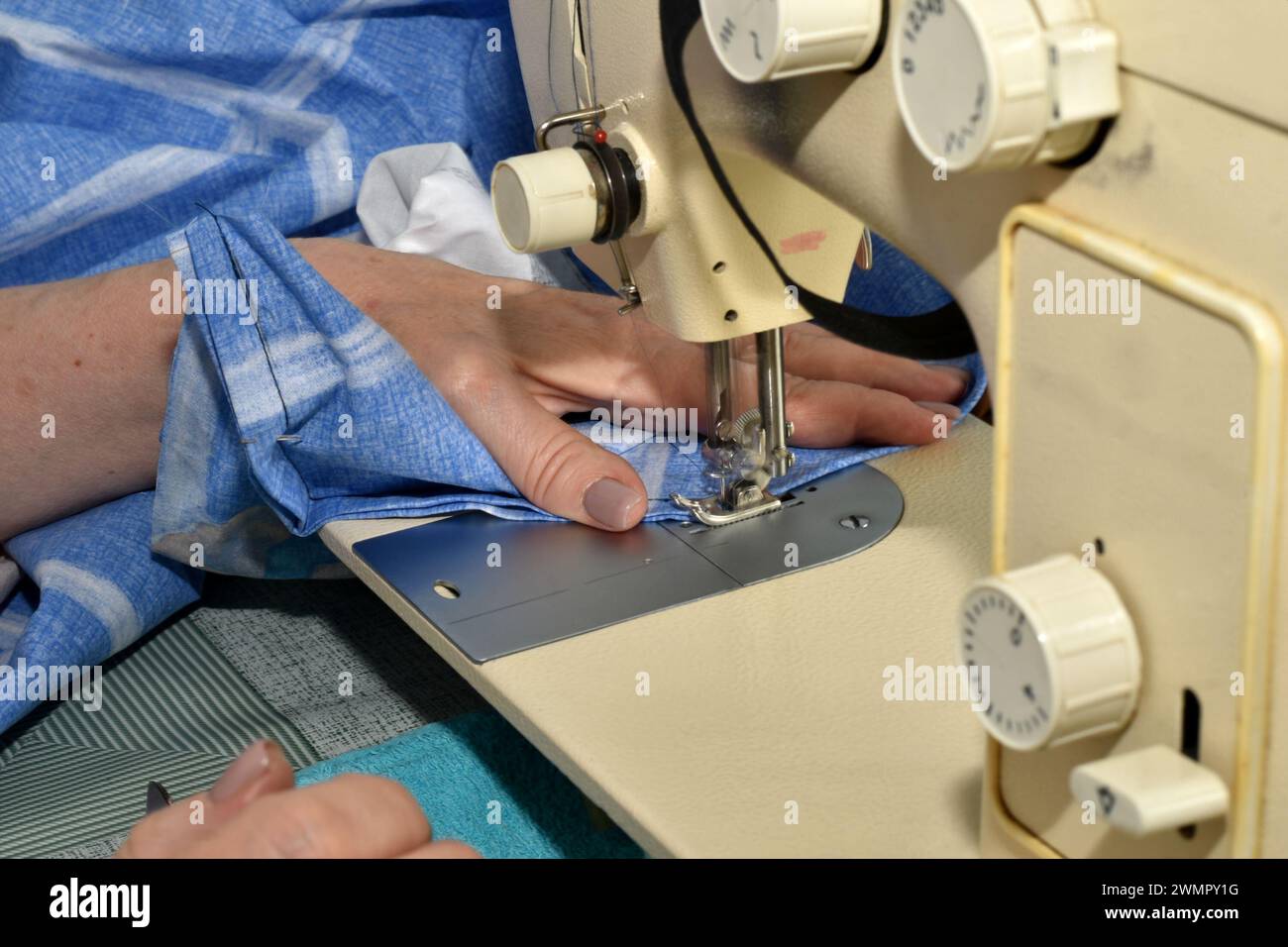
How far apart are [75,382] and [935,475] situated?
Answer: 59 centimetres

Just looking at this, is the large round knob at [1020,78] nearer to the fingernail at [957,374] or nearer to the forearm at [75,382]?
the fingernail at [957,374]

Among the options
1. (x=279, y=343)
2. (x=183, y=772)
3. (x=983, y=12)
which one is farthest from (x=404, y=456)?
(x=983, y=12)

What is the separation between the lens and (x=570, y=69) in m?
0.86

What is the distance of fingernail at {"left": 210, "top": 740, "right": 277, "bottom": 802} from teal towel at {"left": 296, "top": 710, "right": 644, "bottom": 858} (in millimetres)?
219

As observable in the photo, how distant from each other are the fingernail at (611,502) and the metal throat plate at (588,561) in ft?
0.04

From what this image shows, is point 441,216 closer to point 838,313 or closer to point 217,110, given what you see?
point 217,110

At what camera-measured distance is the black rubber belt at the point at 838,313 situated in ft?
2.41

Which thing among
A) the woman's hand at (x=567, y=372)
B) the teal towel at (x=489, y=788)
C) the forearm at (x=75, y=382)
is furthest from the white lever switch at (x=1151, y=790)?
the forearm at (x=75, y=382)

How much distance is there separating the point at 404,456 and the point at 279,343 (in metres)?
0.10

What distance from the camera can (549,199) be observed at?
807 mm

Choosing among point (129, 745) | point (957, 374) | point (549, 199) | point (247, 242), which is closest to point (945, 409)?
point (957, 374)

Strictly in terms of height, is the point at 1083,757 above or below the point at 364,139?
below
